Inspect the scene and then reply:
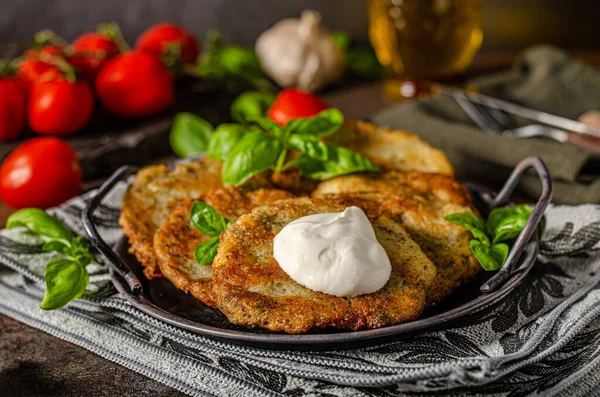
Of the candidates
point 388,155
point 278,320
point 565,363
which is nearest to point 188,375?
point 278,320

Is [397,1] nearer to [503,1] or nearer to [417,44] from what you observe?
[417,44]

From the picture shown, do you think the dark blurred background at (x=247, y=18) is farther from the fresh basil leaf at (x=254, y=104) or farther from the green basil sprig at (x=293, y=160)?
the green basil sprig at (x=293, y=160)

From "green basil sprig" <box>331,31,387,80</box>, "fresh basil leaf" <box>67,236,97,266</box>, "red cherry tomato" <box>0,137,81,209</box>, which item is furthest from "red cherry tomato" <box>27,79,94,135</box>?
"green basil sprig" <box>331,31,387,80</box>

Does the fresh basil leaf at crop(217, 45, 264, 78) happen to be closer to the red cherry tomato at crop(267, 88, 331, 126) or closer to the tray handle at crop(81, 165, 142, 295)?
the red cherry tomato at crop(267, 88, 331, 126)

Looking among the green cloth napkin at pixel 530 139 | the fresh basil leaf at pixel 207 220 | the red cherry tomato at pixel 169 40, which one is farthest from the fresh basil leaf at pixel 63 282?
the red cherry tomato at pixel 169 40

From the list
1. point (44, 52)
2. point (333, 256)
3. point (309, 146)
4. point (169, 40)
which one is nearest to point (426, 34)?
point (169, 40)

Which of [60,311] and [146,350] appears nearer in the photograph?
[146,350]
